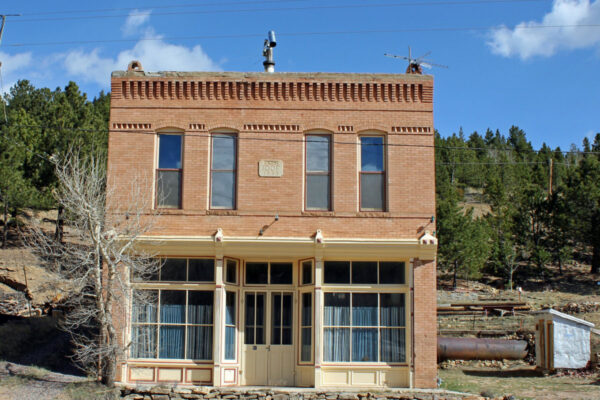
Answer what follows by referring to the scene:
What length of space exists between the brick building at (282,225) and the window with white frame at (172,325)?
3 cm

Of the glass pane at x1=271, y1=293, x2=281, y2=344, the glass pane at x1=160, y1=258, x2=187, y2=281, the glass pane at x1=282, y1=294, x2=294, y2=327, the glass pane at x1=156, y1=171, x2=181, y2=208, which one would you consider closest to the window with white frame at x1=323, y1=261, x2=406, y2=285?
the glass pane at x1=282, y1=294, x2=294, y2=327

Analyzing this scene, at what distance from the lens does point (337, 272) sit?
15680 mm

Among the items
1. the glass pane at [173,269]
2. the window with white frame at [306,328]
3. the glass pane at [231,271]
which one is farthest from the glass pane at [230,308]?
the window with white frame at [306,328]

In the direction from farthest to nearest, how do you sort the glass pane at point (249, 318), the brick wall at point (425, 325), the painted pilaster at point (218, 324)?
the glass pane at point (249, 318), the brick wall at point (425, 325), the painted pilaster at point (218, 324)

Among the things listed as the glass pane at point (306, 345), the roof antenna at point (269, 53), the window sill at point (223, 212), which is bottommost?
the glass pane at point (306, 345)

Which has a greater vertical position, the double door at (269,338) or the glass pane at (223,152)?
the glass pane at (223,152)

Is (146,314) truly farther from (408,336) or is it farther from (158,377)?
(408,336)

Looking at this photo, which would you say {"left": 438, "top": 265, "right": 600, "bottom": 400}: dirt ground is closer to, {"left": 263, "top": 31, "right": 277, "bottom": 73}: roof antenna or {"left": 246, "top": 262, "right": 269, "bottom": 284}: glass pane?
{"left": 246, "top": 262, "right": 269, "bottom": 284}: glass pane

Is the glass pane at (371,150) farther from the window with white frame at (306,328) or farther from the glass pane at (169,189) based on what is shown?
the glass pane at (169,189)

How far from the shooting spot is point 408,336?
15297 mm

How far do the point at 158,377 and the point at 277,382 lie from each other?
113 inches

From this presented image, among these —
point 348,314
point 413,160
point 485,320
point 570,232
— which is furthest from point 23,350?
point 570,232

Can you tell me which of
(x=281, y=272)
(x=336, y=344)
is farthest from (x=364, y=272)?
(x=281, y=272)

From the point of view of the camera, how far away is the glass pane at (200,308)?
607 inches
